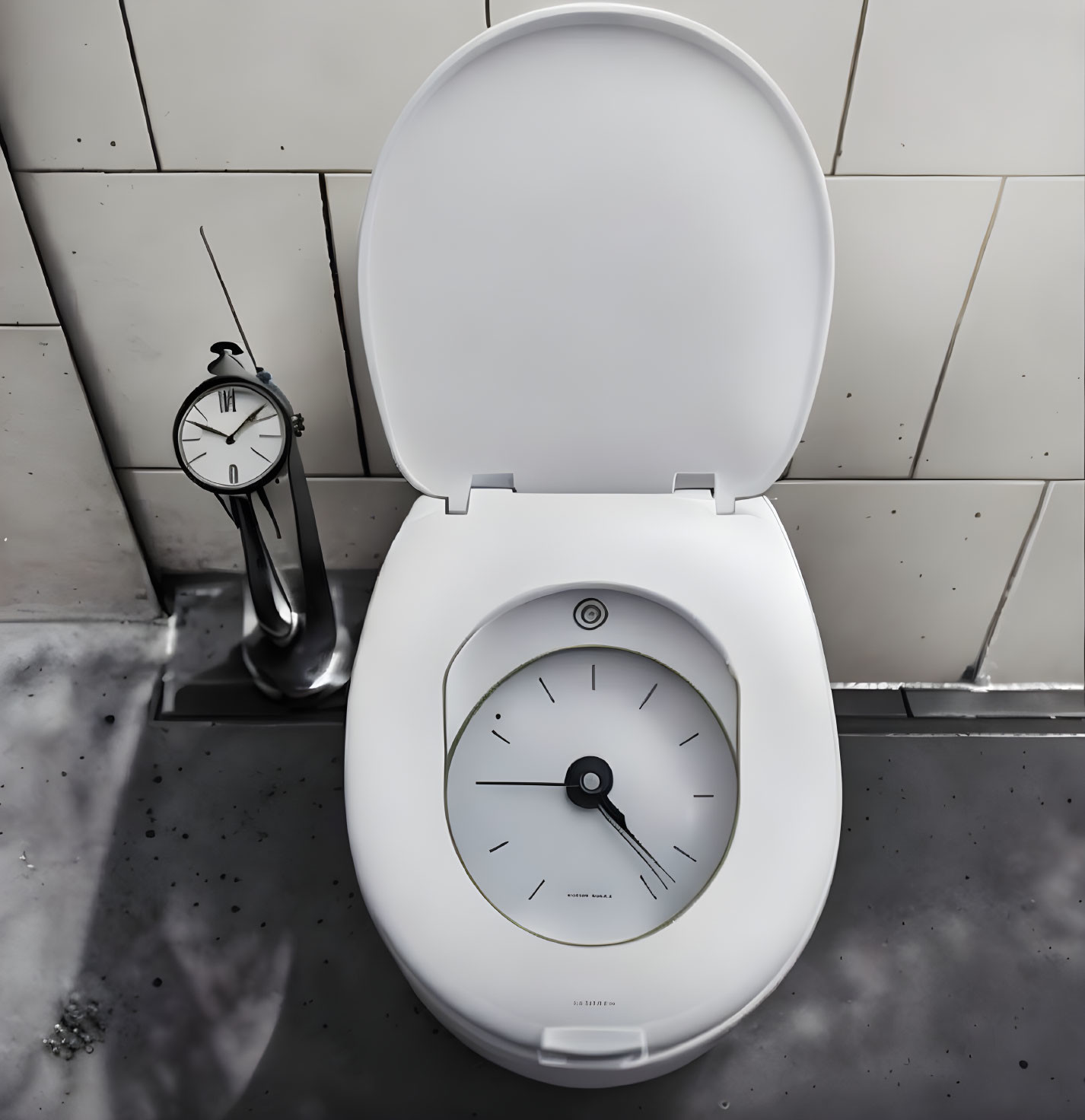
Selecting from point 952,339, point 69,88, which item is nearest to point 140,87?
point 69,88

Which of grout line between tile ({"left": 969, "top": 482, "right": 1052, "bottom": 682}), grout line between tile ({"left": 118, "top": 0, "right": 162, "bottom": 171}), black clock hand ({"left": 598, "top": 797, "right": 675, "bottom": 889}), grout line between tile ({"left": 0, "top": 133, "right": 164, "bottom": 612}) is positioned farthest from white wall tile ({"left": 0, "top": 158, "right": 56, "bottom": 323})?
grout line between tile ({"left": 969, "top": 482, "right": 1052, "bottom": 682})

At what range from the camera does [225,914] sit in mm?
1057

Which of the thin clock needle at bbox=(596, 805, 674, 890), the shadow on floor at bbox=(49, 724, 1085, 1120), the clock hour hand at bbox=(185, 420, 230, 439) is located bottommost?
the shadow on floor at bbox=(49, 724, 1085, 1120)

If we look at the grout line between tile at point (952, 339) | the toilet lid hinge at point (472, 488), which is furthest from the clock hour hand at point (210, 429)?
the grout line between tile at point (952, 339)

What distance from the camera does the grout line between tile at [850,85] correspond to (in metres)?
0.83

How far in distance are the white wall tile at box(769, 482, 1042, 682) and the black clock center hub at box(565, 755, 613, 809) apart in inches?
20.4

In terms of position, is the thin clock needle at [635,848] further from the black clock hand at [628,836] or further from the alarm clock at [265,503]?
the alarm clock at [265,503]

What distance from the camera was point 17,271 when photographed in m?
0.97

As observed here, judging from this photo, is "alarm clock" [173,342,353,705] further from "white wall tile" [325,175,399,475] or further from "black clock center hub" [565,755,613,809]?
"black clock center hub" [565,755,613,809]

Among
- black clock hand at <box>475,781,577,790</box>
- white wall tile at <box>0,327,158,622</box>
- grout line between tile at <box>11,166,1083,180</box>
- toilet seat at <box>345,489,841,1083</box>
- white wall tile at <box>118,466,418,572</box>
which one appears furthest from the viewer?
white wall tile at <box>118,466,418,572</box>

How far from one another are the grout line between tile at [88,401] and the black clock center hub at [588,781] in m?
0.75

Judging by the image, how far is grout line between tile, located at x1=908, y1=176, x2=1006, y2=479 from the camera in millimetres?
922

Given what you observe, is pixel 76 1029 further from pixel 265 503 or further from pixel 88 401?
pixel 88 401

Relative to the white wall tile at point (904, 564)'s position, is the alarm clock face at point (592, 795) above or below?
above
